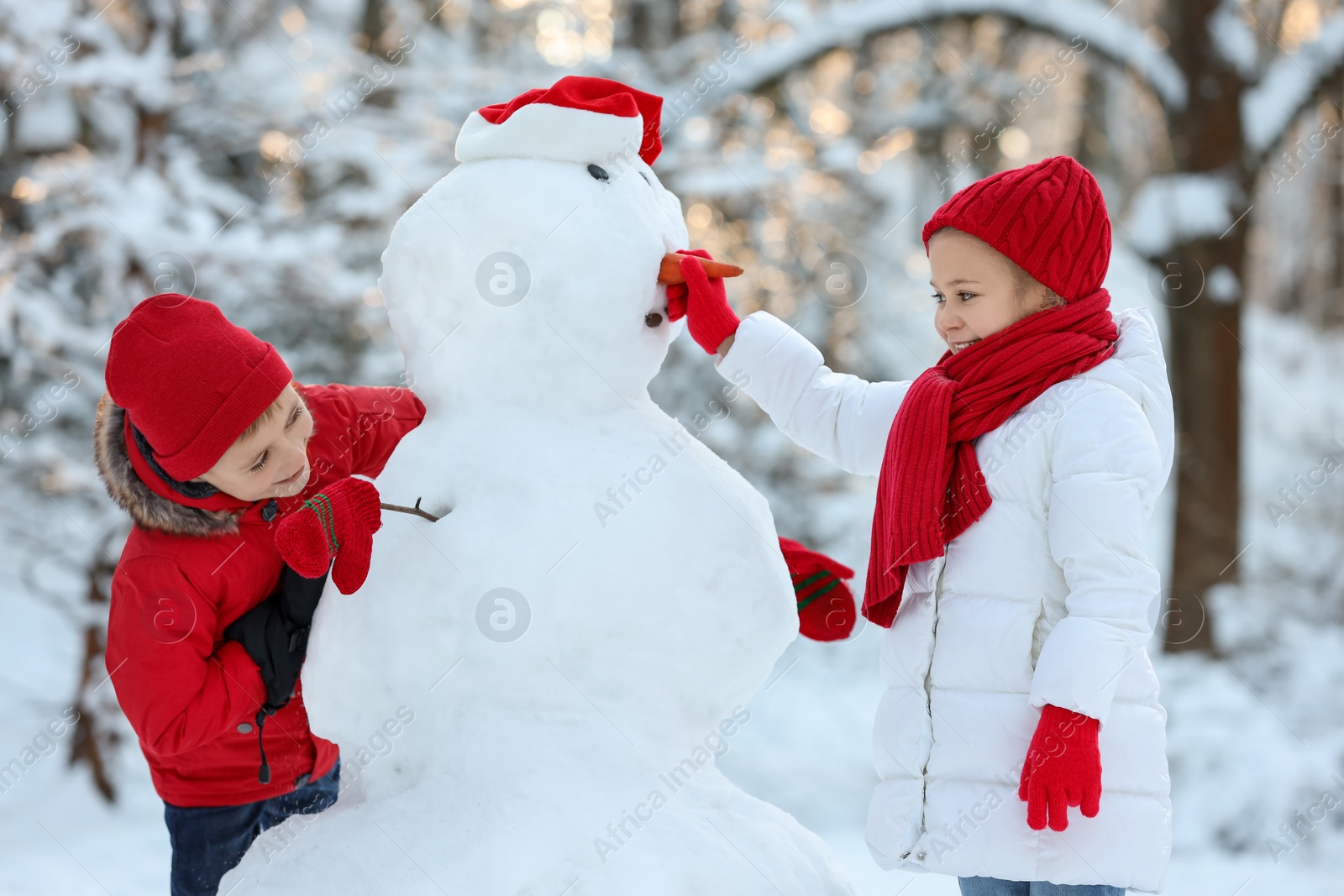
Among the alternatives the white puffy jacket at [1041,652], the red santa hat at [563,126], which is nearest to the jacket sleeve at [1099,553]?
the white puffy jacket at [1041,652]

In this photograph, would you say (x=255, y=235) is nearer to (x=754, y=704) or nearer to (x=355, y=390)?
(x=355, y=390)

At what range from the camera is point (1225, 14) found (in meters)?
5.10

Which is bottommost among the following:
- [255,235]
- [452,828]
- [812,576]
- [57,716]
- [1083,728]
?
[57,716]

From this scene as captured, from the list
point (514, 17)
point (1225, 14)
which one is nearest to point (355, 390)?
point (514, 17)

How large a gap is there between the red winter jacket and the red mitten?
0.85 metres

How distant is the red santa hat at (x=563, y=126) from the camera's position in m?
1.79

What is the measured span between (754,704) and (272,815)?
11.0 feet

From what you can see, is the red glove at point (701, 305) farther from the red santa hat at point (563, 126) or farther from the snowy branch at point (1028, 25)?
the snowy branch at point (1028, 25)

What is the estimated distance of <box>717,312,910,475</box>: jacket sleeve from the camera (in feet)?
6.31

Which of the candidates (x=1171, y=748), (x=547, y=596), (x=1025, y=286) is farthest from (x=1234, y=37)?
(x=547, y=596)

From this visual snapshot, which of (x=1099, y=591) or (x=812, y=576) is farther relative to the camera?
(x=812, y=576)

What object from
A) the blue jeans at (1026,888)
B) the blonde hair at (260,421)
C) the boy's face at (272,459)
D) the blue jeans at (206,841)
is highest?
the blonde hair at (260,421)

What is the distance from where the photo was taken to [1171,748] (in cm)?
459

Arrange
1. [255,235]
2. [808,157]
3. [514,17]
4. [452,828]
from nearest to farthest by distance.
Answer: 1. [452,828]
2. [255,235]
3. [808,157]
4. [514,17]
